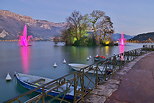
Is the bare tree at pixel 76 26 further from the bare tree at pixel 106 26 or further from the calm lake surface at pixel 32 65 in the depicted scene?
the calm lake surface at pixel 32 65

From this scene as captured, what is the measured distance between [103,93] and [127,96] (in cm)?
92

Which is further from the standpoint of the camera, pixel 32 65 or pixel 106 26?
pixel 106 26

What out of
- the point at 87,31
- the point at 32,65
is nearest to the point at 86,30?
the point at 87,31

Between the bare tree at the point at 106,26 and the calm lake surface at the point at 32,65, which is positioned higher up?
the bare tree at the point at 106,26

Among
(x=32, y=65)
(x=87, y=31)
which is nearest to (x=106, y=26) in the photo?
(x=87, y=31)

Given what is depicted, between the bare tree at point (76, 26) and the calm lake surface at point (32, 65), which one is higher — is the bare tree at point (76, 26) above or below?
above

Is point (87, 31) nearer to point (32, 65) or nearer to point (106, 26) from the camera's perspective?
point (106, 26)

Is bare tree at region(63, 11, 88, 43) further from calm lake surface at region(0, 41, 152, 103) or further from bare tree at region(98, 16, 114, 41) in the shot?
calm lake surface at region(0, 41, 152, 103)

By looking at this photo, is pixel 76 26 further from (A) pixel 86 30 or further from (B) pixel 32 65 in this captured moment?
(B) pixel 32 65

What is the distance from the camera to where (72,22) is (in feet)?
218

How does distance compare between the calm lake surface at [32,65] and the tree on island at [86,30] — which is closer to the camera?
the calm lake surface at [32,65]

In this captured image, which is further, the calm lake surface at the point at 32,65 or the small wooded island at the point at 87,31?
the small wooded island at the point at 87,31

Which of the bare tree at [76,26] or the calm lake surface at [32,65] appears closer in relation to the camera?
the calm lake surface at [32,65]

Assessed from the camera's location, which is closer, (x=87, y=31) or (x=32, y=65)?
(x=32, y=65)
